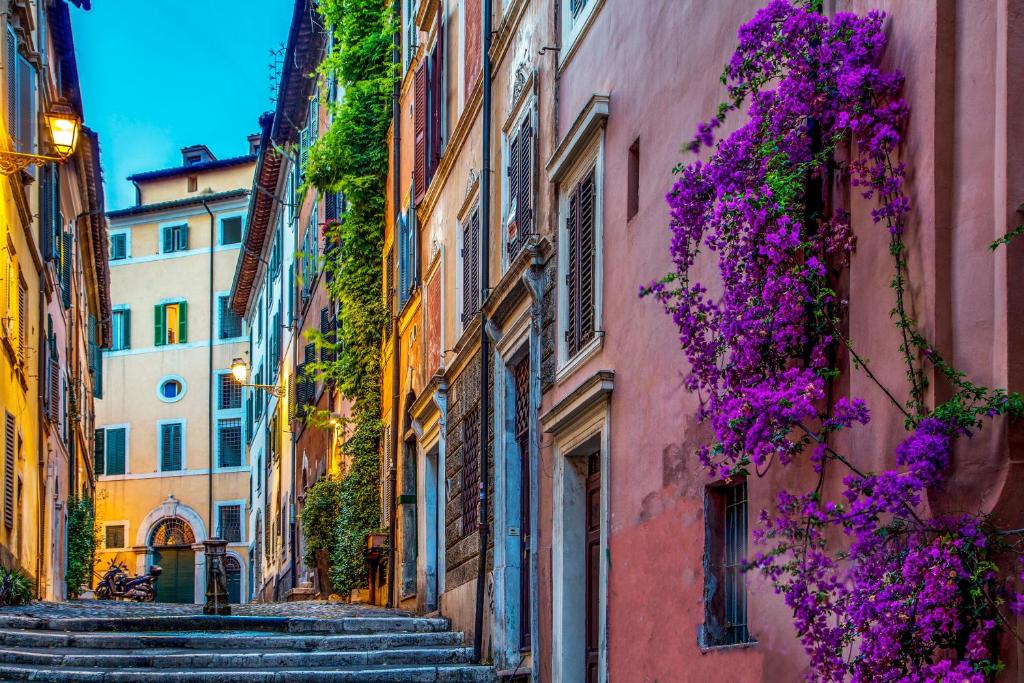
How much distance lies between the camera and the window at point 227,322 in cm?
5484

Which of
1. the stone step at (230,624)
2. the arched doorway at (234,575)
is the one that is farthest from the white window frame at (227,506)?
the stone step at (230,624)

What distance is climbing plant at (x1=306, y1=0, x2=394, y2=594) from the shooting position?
23422 millimetres

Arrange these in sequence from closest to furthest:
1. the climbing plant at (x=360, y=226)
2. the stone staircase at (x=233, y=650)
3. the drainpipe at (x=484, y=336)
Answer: the stone staircase at (x=233, y=650), the drainpipe at (x=484, y=336), the climbing plant at (x=360, y=226)

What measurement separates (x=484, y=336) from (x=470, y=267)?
1.70 m

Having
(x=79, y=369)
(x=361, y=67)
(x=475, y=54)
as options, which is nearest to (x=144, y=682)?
(x=475, y=54)

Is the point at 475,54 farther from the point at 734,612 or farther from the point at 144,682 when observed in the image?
the point at 734,612

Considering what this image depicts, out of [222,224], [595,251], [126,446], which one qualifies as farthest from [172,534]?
[595,251]

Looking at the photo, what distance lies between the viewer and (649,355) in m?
10.3

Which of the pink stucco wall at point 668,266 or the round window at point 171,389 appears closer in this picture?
the pink stucco wall at point 668,266

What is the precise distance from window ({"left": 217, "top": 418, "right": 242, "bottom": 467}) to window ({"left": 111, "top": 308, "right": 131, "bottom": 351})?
15.5 feet

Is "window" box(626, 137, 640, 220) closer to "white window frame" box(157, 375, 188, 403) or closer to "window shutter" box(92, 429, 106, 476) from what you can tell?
"white window frame" box(157, 375, 188, 403)

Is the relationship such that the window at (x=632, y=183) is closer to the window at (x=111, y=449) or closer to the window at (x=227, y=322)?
the window at (x=227, y=322)

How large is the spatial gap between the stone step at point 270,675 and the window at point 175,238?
42.5 meters

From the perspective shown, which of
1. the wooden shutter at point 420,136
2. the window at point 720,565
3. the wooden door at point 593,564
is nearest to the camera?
the window at point 720,565
